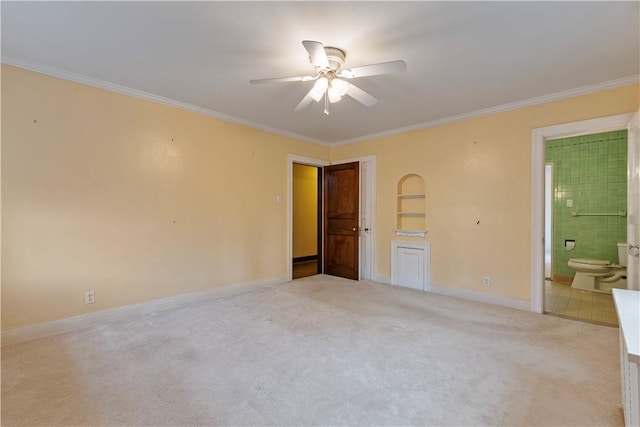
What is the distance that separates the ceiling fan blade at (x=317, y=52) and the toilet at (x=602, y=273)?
4.79m

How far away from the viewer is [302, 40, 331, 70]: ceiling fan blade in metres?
1.82

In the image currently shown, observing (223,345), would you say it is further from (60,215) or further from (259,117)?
(259,117)

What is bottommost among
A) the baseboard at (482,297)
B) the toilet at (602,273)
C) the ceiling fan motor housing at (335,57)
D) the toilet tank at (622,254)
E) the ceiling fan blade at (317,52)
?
the baseboard at (482,297)

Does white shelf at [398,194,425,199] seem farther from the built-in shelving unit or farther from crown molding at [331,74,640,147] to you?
crown molding at [331,74,640,147]

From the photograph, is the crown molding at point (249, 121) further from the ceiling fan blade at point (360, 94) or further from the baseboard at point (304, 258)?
the baseboard at point (304, 258)

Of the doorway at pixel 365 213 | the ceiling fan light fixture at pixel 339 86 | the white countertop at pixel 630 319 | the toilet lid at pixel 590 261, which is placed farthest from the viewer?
the doorway at pixel 365 213

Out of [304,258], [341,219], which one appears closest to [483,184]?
[341,219]

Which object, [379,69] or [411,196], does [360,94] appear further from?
[411,196]

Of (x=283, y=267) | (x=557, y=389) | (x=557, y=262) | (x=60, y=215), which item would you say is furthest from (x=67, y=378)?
(x=557, y=262)

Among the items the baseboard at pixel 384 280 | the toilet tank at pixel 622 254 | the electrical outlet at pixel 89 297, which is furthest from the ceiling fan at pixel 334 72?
the toilet tank at pixel 622 254

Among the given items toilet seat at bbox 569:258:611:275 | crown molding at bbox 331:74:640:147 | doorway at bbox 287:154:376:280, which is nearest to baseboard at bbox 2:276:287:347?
doorway at bbox 287:154:376:280

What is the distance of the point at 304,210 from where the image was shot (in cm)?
679

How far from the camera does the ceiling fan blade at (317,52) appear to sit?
1.82 metres

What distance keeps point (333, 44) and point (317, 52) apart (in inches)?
17.3
